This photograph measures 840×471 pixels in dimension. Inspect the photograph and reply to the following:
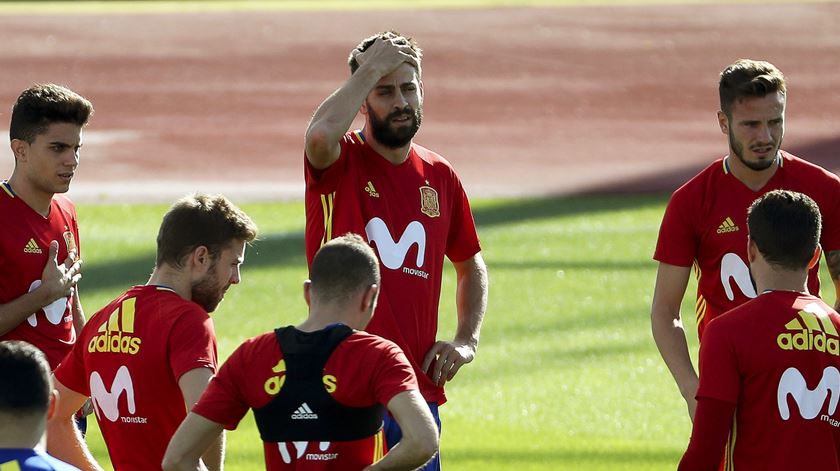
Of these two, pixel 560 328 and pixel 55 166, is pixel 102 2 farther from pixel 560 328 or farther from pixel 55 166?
pixel 55 166

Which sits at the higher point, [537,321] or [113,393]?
[113,393]

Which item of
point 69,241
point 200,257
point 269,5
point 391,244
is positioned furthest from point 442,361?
point 269,5

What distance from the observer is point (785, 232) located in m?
4.14

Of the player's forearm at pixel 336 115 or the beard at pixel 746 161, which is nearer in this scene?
the player's forearm at pixel 336 115

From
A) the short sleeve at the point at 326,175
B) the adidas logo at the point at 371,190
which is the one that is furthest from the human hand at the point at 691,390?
the short sleeve at the point at 326,175

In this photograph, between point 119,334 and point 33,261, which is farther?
point 33,261

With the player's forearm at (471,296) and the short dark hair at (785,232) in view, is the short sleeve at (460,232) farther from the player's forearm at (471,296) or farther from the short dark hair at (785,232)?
the short dark hair at (785,232)

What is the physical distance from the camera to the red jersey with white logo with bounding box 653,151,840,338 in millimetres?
5199

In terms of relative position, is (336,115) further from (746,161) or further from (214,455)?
(746,161)

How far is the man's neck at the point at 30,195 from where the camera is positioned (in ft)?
17.9

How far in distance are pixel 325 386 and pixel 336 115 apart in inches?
53.2

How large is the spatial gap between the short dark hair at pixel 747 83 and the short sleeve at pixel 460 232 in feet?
3.67

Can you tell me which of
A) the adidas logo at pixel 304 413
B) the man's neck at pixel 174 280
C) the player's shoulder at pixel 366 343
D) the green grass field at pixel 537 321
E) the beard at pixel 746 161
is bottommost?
the green grass field at pixel 537 321

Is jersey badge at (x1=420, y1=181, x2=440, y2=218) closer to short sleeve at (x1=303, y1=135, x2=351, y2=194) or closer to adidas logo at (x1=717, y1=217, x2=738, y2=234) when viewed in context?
short sleeve at (x1=303, y1=135, x2=351, y2=194)
